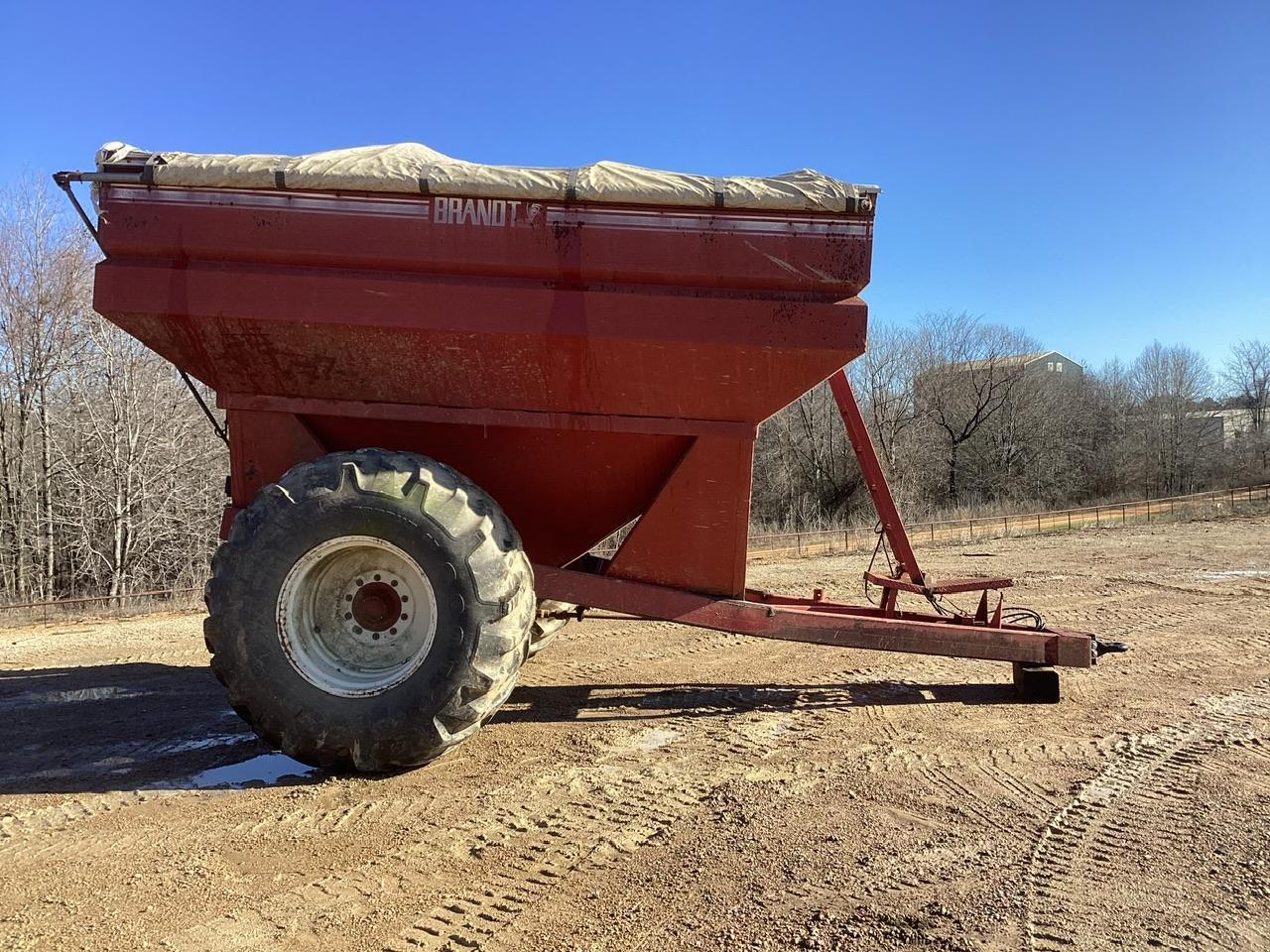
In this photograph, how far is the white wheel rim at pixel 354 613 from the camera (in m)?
4.02

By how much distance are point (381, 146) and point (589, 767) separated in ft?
12.7

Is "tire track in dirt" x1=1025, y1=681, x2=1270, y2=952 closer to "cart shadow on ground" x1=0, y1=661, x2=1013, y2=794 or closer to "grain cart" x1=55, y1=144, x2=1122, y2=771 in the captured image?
"cart shadow on ground" x1=0, y1=661, x2=1013, y2=794

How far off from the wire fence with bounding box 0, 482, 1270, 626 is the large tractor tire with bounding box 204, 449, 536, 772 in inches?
270

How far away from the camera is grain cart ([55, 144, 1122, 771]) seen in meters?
3.96

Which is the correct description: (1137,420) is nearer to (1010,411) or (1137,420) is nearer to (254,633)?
(1010,411)

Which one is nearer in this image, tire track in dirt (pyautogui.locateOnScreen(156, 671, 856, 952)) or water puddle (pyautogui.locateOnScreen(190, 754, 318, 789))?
tire track in dirt (pyautogui.locateOnScreen(156, 671, 856, 952))

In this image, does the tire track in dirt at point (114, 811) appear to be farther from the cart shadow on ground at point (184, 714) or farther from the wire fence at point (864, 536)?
the wire fence at point (864, 536)

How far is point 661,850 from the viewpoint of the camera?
3197 mm

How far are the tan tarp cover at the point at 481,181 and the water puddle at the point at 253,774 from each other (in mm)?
3161

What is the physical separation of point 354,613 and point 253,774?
97 cm

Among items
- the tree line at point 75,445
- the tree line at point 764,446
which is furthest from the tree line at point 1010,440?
the tree line at point 75,445

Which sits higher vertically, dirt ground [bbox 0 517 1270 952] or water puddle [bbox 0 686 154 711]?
dirt ground [bbox 0 517 1270 952]

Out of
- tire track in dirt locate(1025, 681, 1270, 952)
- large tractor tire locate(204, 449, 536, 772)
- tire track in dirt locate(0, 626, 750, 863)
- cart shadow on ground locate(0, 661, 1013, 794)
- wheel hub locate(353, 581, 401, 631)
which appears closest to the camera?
tire track in dirt locate(1025, 681, 1270, 952)


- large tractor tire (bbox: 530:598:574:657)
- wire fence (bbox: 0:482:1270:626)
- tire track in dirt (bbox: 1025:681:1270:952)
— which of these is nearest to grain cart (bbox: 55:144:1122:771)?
large tractor tire (bbox: 530:598:574:657)
